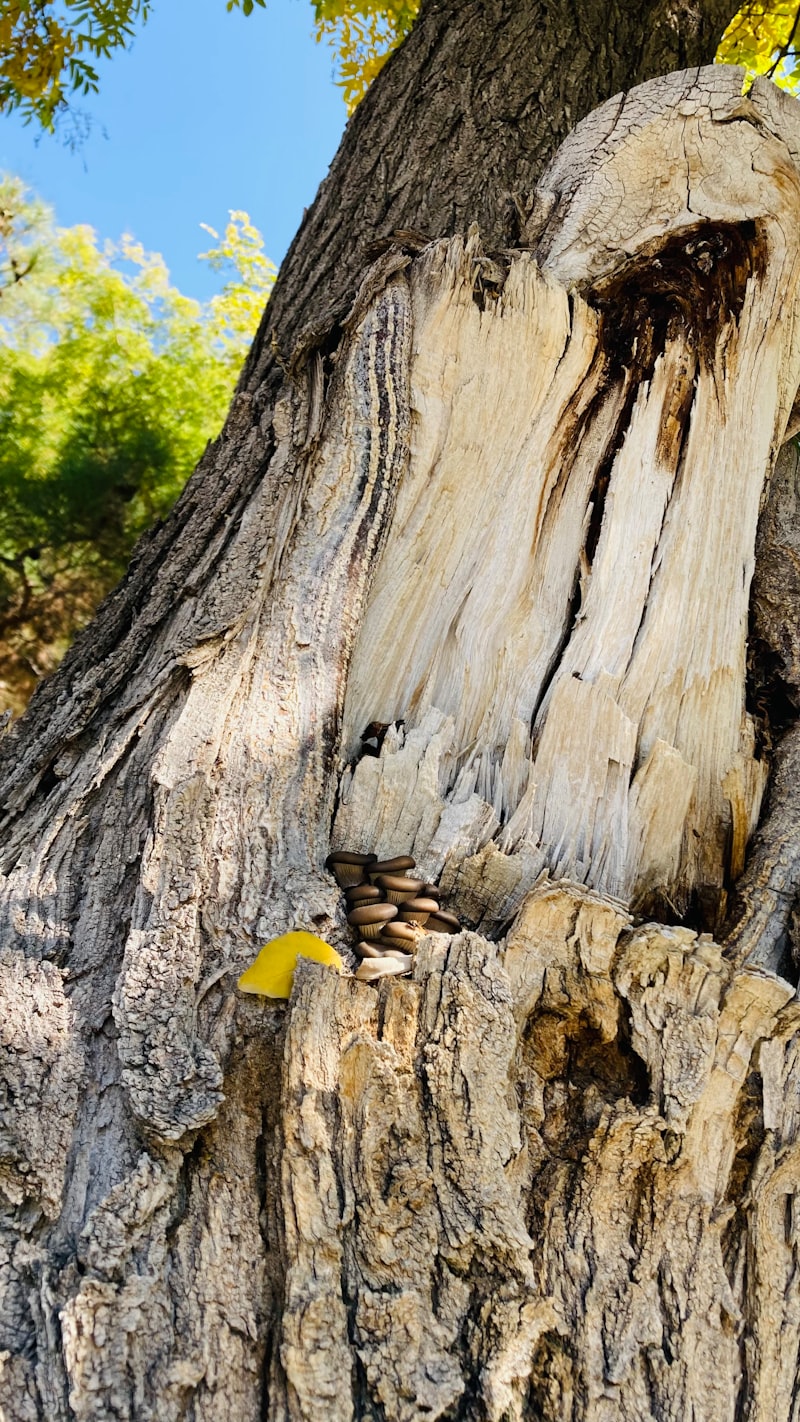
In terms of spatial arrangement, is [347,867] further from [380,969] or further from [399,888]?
[380,969]

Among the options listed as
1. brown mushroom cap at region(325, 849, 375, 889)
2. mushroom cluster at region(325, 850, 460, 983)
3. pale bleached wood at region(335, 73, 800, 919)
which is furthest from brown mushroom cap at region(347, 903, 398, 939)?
pale bleached wood at region(335, 73, 800, 919)

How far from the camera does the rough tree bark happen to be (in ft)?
4.71

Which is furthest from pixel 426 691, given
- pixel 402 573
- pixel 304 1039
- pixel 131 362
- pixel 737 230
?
pixel 131 362

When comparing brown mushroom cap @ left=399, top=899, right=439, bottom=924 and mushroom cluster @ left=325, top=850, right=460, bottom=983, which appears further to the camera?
brown mushroom cap @ left=399, top=899, right=439, bottom=924

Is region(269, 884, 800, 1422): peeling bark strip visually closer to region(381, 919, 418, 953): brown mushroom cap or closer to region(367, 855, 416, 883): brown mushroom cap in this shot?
region(381, 919, 418, 953): brown mushroom cap

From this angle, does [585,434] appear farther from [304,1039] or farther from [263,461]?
[304,1039]

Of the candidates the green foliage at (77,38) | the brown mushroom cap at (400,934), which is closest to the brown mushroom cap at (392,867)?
the brown mushroom cap at (400,934)

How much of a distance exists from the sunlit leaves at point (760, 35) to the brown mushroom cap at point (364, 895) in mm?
4927

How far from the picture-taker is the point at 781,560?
113 inches

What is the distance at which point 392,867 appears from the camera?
1.92 m

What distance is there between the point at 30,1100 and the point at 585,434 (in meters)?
1.94

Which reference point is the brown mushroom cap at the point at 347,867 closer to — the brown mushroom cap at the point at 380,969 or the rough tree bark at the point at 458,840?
the rough tree bark at the point at 458,840

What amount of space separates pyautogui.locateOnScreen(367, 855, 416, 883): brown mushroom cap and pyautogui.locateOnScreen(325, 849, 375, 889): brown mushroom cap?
0.02 metres

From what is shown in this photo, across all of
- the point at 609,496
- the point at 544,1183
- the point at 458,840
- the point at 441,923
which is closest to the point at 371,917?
the point at 441,923
